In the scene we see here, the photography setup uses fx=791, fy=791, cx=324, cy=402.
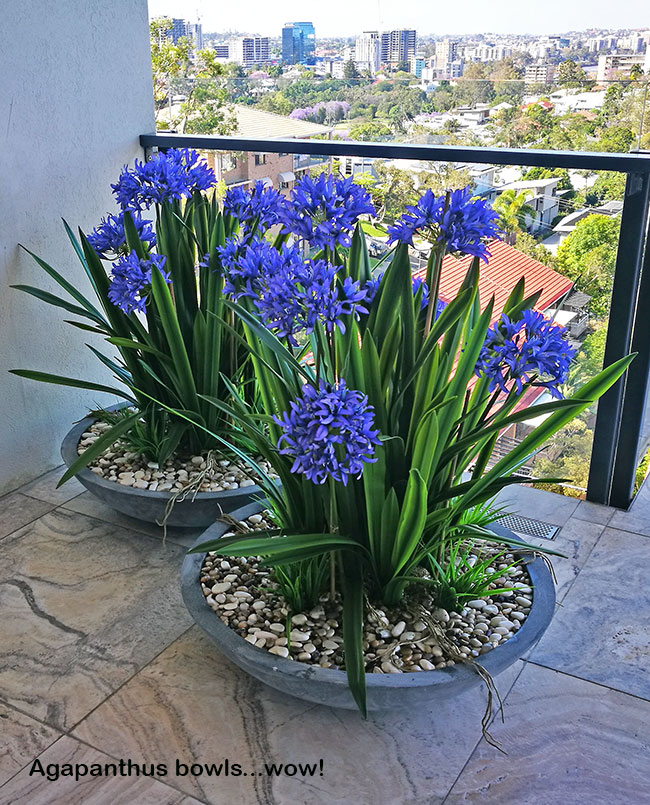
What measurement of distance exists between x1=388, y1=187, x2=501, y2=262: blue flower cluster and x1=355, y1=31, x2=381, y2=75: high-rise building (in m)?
15.6

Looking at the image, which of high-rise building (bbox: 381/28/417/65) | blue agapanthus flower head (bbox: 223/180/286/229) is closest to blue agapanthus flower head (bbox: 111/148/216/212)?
blue agapanthus flower head (bbox: 223/180/286/229)

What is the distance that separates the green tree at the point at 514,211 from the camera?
220cm

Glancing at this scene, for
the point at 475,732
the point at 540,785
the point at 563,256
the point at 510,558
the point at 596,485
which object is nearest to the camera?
the point at 540,785

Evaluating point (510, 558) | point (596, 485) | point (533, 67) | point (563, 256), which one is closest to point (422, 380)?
point (510, 558)

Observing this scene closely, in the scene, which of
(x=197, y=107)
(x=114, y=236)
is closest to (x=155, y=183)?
(x=114, y=236)

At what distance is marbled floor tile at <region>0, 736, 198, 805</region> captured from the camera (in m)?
1.35

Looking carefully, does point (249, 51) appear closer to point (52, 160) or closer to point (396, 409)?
point (52, 160)

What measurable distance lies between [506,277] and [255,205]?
678mm

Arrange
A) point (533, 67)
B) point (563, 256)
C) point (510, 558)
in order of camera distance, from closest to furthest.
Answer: point (510, 558) < point (563, 256) < point (533, 67)

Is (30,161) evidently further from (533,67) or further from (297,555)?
(533,67)

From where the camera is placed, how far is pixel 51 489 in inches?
96.7

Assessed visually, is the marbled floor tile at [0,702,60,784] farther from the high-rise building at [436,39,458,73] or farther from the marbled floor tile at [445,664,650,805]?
the high-rise building at [436,39,458,73]

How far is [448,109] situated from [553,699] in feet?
47.1

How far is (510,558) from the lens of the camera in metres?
1.78
